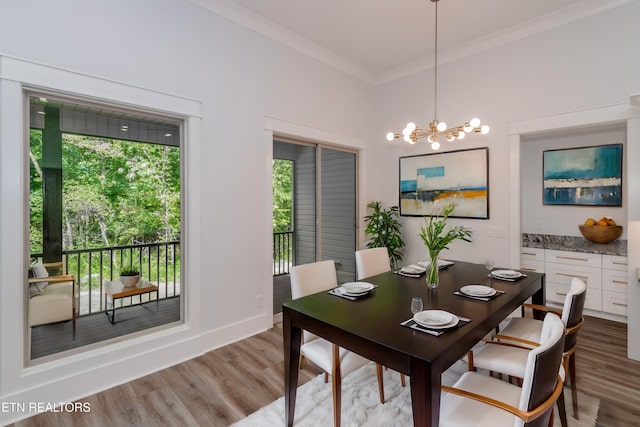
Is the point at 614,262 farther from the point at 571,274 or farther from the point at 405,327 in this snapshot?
the point at 405,327

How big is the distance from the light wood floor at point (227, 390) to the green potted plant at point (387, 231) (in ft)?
6.83

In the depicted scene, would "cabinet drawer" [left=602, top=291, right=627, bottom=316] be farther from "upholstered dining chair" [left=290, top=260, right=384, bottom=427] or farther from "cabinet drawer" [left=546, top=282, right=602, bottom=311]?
"upholstered dining chair" [left=290, top=260, right=384, bottom=427]

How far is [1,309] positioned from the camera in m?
2.06

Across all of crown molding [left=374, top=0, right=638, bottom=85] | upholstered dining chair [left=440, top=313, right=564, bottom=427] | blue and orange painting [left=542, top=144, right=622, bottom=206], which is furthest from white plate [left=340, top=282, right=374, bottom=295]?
blue and orange painting [left=542, top=144, right=622, bottom=206]

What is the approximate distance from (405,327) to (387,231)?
294 centimetres

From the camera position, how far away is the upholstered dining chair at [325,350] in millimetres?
1822

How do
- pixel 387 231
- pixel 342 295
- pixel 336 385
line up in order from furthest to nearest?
pixel 387 231 < pixel 342 295 < pixel 336 385

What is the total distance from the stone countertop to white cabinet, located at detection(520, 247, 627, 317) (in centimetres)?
5

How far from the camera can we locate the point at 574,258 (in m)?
3.84

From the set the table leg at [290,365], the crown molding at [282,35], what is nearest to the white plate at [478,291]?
the table leg at [290,365]

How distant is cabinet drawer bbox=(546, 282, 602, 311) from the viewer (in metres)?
3.71

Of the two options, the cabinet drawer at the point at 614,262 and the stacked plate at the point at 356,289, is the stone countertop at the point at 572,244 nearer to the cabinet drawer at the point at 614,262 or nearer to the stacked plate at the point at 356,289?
the cabinet drawer at the point at 614,262

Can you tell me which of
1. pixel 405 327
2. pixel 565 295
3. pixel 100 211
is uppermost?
pixel 100 211

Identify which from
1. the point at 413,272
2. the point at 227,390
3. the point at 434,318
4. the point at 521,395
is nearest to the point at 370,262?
the point at 413,272
